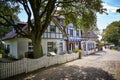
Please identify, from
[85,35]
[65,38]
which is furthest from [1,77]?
[85,35]

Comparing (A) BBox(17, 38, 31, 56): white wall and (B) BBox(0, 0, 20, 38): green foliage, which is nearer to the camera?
(B) BBox(0, 0, 20, 38): green foliage

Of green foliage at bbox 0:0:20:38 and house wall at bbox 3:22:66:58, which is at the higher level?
green foliage at bbox 0:0:20:38

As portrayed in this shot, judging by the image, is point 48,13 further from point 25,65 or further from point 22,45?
point 22,45

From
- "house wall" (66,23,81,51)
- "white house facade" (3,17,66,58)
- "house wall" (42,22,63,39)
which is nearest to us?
"white house facade" (3,17,66,58)

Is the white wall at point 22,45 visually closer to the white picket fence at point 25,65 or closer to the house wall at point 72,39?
the white picket fence at point 25,65

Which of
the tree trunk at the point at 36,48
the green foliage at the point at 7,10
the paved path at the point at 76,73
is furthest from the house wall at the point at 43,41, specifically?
the paved path at the point at 76,73

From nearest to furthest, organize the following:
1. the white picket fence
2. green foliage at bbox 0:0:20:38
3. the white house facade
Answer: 1. the white picket fence
2. green foliage at bbox 0:0:20:38
3. the white house facade

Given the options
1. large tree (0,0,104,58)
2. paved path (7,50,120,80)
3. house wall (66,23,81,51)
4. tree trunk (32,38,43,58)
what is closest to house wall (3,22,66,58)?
house wall (66,23,81,51)

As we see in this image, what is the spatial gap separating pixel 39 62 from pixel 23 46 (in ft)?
30.2

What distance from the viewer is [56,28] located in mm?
26250

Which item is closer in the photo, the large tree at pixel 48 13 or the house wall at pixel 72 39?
the large tree at pixel 48 13

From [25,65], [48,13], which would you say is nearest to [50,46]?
[48,13]

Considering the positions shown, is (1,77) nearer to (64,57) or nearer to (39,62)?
Answer: (39,62)

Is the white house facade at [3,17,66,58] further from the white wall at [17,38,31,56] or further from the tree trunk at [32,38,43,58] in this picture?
the tree trunk at [32,38,43,58]
